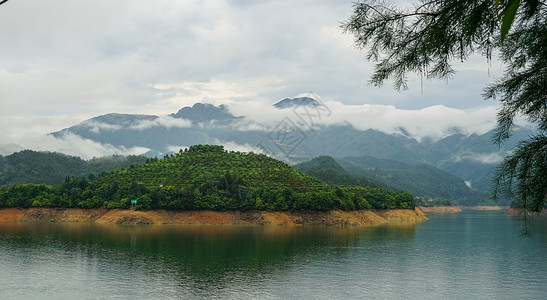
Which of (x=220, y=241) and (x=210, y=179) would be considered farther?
(x=210, y=179)

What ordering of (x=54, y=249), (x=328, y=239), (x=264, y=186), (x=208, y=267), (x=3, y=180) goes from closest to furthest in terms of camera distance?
(x=208, y=267)
(x=54, y=249)
(x=328, y=239)
(x=264, y=186)
(x=3, y=180)

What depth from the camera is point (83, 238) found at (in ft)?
244

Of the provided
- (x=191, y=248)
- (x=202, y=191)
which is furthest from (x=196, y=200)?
(x=191, y=248)

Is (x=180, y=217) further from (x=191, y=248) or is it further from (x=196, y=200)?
(x=191, y=248)

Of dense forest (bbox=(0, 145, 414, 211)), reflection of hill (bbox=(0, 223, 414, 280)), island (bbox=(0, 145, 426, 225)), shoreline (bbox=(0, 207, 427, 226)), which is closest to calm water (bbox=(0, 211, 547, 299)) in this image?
reflection of hill (bbox=(0, 223, 414, 280))

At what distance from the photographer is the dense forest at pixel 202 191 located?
108438 mm

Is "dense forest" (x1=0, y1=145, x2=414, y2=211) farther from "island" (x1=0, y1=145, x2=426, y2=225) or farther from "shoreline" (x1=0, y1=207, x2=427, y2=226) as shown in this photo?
"shoreline" (x1=0, y1=207, x2=427, y2=226)

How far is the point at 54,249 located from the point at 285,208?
55696 mm

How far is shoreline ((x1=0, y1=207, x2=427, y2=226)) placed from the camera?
10600 cm

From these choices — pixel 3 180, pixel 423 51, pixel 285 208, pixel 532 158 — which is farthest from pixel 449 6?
pixel 3 180

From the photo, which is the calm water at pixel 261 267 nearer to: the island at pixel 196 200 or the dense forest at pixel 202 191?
the island at pixel 196 200

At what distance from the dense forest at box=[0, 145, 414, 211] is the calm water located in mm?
27614

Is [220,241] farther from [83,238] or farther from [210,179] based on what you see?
[210,179]

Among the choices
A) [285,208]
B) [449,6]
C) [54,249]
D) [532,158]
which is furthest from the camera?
[285,208]
